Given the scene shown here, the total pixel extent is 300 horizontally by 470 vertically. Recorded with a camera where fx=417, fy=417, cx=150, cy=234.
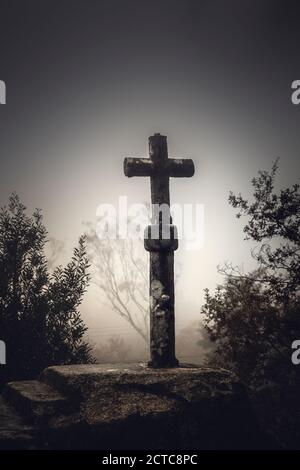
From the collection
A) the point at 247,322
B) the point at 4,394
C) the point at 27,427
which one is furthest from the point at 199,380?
the point at 247,322

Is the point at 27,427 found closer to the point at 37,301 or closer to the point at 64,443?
the point at 64,443

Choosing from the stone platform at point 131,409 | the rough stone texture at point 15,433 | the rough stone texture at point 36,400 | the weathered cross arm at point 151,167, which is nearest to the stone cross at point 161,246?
the weathered cross arm at point 151,167

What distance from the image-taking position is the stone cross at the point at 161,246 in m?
8.30

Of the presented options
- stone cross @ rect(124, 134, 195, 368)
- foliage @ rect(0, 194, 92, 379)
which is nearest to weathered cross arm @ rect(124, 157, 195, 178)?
stone cross @ rect(124, 134, 195, 368)

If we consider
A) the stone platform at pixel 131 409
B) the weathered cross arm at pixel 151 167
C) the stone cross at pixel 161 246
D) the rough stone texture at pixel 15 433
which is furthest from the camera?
the weathered cross arm at pixel 151 167

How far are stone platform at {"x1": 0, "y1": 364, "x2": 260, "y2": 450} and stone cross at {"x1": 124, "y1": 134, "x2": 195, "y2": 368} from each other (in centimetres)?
57

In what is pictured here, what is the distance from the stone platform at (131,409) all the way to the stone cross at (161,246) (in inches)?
22.4

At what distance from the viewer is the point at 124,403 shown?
6.82m

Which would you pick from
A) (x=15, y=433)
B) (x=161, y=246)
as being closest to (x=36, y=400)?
(x=15, y=433)

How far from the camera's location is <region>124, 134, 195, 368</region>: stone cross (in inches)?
327

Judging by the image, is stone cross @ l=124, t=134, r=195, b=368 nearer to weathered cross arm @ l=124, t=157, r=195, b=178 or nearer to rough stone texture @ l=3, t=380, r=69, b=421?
weathered cross arm @ l=124, t=157, r=195, b=178

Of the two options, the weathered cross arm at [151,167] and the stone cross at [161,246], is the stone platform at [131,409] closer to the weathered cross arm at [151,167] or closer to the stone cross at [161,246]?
the stone cross at [161,246]
